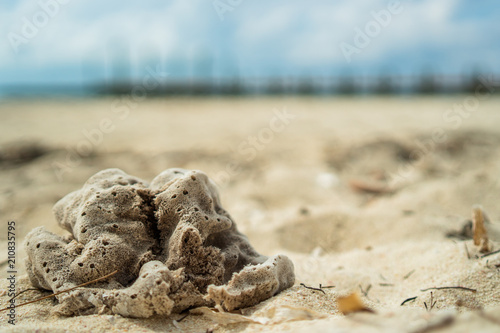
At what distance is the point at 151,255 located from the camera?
8.41 feet

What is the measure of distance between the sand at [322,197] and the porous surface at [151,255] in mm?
114

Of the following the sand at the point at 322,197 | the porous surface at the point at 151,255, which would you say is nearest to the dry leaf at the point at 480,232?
the sand at the point at 322,197

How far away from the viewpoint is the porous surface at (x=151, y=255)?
2.34m

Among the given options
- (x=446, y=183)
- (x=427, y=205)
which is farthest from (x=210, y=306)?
(x=446, y=183)

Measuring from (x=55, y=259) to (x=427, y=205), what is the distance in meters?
4.25

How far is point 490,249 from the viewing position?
3.29 meters

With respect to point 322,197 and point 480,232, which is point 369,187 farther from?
point 480,232

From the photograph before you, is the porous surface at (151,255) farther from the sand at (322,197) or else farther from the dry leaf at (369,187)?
the dry leaf at (369,187)

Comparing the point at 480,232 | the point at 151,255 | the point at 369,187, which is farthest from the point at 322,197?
the point at 151,255

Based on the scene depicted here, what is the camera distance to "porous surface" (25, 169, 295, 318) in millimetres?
2336

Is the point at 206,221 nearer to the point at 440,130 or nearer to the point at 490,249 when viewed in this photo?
the point at 490,249

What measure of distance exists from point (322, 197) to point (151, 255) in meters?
3.57

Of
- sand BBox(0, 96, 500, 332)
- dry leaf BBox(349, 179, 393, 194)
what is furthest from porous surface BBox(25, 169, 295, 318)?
dry leaf BBox(349, 179, 393, 194)

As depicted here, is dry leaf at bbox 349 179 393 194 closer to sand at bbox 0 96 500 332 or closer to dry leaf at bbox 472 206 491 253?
sand at bbox 0 96 500 332
